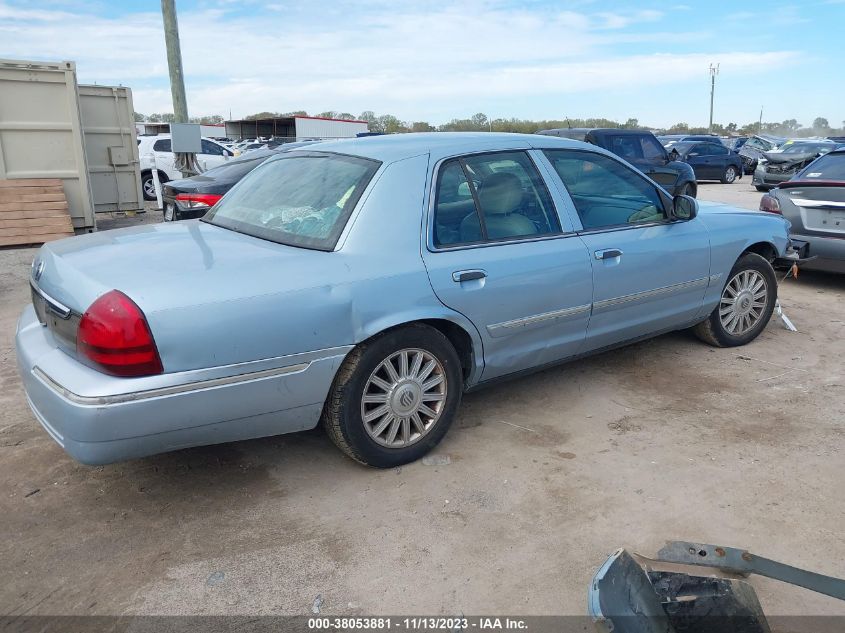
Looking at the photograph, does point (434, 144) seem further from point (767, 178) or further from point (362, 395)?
point (767, 178)

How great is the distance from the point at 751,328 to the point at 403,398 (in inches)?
130

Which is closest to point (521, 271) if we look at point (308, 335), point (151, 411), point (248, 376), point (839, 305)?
point (308, 335)

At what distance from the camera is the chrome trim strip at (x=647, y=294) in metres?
4.04

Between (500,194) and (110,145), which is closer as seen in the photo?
(500,194)

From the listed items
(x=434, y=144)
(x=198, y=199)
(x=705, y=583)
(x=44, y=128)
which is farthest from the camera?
(x=44, y=128)

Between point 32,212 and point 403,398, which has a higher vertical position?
point 32,212

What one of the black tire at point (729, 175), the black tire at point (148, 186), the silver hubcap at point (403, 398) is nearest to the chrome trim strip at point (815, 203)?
the silver hubcap at point (403, 398)

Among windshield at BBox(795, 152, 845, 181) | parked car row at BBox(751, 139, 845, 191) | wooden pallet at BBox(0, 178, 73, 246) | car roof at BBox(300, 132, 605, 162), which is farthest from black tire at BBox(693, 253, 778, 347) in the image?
parked car row at BBox(751, 139, 845, 191)

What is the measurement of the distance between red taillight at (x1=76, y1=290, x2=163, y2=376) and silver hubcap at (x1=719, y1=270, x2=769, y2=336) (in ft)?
13.3

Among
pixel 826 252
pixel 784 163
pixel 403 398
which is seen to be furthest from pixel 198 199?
pixel 784 163

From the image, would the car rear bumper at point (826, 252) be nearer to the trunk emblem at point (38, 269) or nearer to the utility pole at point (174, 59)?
the trunk emblem at point (38, 269)

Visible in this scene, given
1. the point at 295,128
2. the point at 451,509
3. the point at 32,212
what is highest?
the point at 295,128

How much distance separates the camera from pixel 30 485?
3273 mm

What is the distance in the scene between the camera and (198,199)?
27.9 feet
